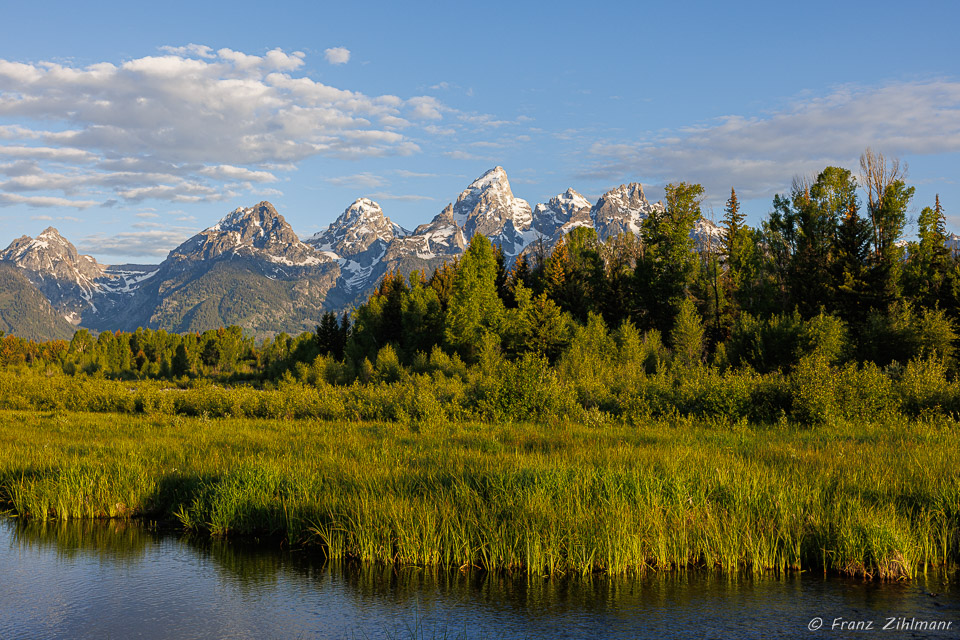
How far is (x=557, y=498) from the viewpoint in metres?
11.0

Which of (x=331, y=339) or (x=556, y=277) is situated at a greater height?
(x=556, y=277)

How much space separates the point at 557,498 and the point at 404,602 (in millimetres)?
3366

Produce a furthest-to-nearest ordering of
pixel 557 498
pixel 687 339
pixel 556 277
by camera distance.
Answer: pixel 556 277 < pixel 687 339 < pixel 557 498

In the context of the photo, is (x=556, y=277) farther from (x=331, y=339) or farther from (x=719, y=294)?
(x=331, y=339)

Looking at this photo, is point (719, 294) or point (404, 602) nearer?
point (404, 602)

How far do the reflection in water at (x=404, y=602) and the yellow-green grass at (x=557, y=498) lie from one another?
1.48 feet

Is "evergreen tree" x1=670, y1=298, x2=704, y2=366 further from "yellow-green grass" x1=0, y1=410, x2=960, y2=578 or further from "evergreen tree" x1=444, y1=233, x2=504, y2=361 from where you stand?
"yellow-green grass" x1=0, y1=410, x2=960, y2=578

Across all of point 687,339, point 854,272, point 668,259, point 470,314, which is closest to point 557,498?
point 687,339

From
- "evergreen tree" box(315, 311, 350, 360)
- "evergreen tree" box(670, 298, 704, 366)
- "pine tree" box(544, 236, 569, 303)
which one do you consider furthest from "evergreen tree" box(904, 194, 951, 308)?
"evergreen tree" box(315, 311, 350, 360)

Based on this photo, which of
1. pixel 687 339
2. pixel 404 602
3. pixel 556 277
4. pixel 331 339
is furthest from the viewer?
pixel 331 339

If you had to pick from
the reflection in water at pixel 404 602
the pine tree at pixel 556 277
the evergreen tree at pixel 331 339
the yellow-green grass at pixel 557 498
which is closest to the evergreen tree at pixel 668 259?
the pine tree at pixel 556 277

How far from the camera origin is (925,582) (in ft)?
29.5

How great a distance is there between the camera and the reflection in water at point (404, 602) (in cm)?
790

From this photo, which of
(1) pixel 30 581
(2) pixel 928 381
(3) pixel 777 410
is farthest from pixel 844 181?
(1) pixel 30 581
